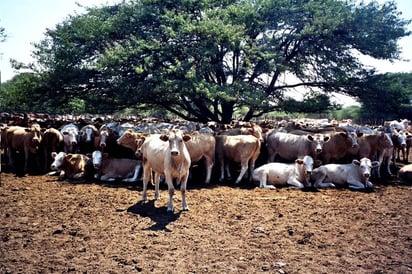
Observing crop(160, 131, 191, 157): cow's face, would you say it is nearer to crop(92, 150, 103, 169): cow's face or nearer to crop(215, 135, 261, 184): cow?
crop(215, 135, 261, 184): cow

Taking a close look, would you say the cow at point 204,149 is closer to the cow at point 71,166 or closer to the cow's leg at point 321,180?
the cow's leg at point 321,180

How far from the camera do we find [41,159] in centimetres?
1392

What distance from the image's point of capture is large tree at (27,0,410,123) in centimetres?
1712

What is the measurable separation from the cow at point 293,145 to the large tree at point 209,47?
13.3 ft

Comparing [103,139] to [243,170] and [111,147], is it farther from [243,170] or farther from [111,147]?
[243,170]

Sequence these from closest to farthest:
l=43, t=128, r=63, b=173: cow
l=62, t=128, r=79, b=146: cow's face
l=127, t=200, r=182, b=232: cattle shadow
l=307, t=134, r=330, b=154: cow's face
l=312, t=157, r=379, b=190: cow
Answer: l=127, t=200, r=182, b=232: cattle shadow, l=312, t=157, r=379, b=190: cow, l=307, t=134, r=330, b=154: cow's face, l=43, t=128, r=63, b=173: cow, l=62, t=128, r=79, b=146: cow's face

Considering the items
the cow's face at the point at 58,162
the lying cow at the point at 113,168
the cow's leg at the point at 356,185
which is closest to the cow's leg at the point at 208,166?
the lying cow at the point at 113,168

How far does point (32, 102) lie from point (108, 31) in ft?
18.8

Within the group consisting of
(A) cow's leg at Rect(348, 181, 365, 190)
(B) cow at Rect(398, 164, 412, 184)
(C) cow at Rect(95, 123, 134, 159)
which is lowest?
(A) cow's leg at Rect(348, 181, 365, 190)

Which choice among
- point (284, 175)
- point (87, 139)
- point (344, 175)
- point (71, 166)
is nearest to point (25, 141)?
point (87, 139)

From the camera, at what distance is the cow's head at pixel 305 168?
10.3 meters

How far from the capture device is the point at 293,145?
41.2 feet

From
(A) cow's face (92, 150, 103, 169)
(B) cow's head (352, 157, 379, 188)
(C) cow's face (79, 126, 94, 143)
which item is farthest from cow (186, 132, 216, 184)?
(C) cow's face (79, 126, 94, 143)

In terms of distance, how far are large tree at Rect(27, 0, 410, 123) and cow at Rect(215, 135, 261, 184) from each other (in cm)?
469
